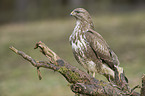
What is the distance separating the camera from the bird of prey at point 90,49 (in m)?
5.03

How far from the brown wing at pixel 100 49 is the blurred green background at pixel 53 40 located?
81 cm

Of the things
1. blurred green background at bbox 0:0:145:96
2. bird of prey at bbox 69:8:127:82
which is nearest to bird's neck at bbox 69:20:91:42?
bird of prey at bbox 69:8:127:82

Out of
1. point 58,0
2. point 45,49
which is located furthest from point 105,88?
point 58,0

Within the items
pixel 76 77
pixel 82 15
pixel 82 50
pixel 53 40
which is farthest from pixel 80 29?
pixel 53 40

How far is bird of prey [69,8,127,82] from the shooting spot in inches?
198

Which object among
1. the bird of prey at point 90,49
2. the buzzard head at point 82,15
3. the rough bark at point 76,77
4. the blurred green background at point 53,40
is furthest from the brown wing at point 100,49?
the blurred green background at point 53,40

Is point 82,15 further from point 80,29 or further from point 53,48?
point 53,48

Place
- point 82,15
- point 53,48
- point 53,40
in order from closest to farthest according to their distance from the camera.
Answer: point 82,15 < point 53,48 < point 53,40

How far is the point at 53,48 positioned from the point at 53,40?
1.99 meters

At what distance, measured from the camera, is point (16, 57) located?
15891mm

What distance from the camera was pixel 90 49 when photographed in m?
5.12

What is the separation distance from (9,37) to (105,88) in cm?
1664

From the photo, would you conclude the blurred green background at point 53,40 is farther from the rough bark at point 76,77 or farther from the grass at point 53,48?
the rough bark at point 76,77

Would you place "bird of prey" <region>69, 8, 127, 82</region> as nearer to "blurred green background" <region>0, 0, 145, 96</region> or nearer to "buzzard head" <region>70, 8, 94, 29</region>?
"buzzard head" <region>70, 8, 94, 29</region>
